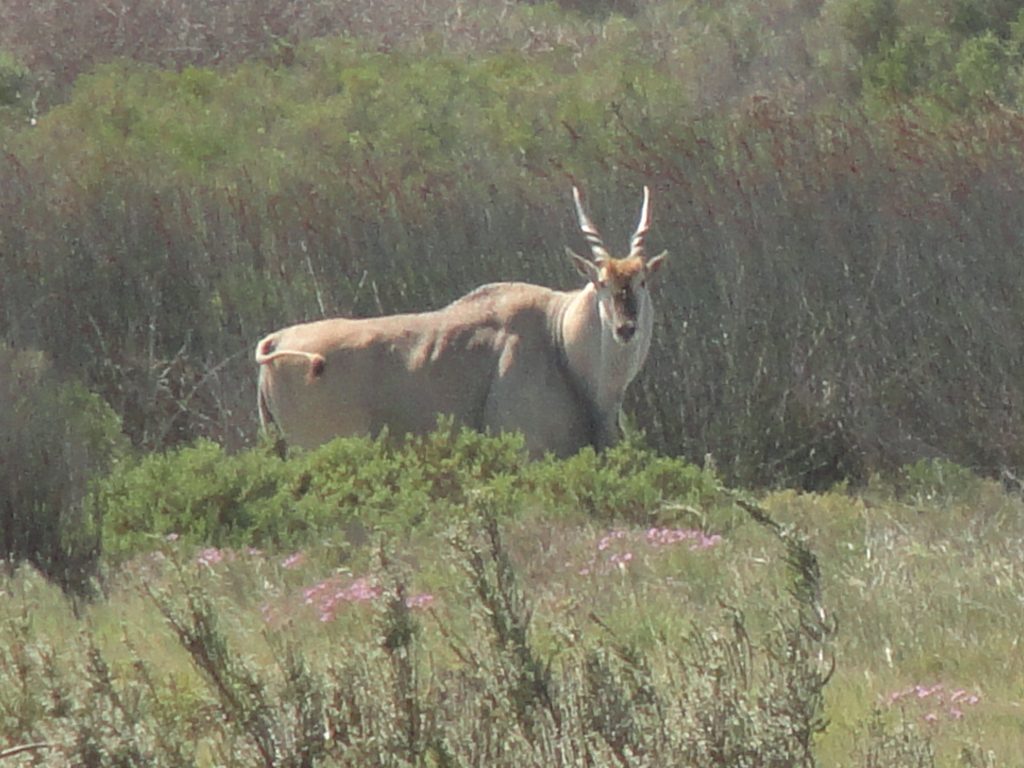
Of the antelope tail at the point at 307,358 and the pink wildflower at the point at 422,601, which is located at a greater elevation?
the pink wildflower at the point at 422,601

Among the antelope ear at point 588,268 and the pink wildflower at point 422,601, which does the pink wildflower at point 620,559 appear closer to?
the pink wildflower at point 422,601

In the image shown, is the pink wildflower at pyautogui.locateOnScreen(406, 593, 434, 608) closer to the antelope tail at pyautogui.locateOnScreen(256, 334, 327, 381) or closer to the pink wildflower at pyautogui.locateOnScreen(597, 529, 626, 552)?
the pink wildflower at pyautogui.locateOnScreen(597, 529, 626, 552)

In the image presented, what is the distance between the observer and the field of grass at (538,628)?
4199 millimetres

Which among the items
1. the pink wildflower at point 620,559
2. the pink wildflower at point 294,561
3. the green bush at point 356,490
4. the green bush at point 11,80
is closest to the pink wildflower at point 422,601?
the pink wildflower at point 620,559

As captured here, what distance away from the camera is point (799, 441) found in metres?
12.6

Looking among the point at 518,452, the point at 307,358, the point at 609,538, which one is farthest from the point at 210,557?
the point at 307,358

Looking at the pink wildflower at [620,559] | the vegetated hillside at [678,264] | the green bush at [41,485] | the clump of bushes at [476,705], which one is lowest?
the vegetated hillside at [678,264]

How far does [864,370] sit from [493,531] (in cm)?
886

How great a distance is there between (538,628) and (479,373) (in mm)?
5076

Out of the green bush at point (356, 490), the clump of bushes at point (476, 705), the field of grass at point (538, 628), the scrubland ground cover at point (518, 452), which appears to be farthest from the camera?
the green bush at point (356, 490)

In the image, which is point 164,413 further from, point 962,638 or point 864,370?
point 962,638

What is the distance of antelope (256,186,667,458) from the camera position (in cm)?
1138

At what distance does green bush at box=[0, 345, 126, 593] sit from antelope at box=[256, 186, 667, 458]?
2.60 metres

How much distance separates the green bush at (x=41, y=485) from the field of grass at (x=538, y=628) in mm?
208
